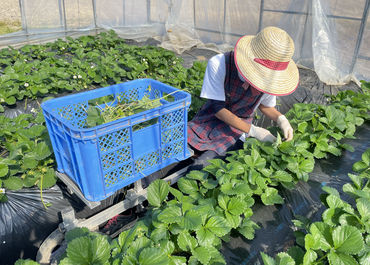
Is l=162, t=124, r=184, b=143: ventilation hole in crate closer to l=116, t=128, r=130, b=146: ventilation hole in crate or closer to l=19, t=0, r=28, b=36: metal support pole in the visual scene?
l=116, t=128, r=130, b=146: ventilation hole in crate

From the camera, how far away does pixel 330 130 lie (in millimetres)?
1845

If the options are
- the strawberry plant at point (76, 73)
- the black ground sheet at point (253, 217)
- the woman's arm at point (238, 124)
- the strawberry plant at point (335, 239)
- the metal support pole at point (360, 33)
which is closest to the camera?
the strawberry plant at point (335, 239)

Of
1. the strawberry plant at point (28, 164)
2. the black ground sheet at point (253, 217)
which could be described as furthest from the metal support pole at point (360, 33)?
the strawberry plant at point (28, 164)

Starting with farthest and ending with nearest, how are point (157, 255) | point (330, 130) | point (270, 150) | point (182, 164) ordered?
point (182, 164) → point (330, 130) → point (270, 150) → point (157, 255)

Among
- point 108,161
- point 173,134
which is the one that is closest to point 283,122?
point 173,134

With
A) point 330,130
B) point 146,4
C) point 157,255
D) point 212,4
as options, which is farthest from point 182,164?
point 146,4

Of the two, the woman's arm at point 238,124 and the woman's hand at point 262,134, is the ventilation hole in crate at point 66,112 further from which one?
the woman's hand at point 262,134

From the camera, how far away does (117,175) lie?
4.87 ft

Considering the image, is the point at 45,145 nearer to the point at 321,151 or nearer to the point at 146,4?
the point at 321,151

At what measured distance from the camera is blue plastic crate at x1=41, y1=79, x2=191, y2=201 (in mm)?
1303

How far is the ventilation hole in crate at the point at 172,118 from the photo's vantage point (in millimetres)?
1559

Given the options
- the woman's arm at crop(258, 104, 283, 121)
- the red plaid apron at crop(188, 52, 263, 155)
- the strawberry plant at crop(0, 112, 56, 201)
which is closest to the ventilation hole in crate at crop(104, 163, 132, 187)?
the strawberry plant at crop(0, 112, 56, 201)

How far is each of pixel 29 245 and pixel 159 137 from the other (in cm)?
96

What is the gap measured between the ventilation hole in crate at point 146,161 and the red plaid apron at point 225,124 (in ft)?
1.65
